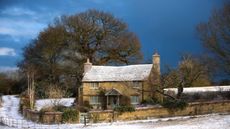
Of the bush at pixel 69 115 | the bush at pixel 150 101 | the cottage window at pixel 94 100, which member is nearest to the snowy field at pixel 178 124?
the bush at pixel 69 115

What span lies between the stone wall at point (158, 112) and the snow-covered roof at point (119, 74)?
12.2 m

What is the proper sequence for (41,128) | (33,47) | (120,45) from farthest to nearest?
Answer: (33,47)
(120,45)
(41,128)

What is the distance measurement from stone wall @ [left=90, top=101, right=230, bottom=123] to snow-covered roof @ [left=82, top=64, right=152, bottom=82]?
39.9 ft

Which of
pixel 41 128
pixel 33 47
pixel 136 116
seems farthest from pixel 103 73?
pixel 33 47

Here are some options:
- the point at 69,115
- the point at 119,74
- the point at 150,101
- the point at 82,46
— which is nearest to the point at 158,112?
the point at 69,115

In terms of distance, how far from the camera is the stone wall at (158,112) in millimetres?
47219

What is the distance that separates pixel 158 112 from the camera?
48.3 m

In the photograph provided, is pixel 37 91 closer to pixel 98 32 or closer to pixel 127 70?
pixel 98 32

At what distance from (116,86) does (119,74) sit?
7.50ft

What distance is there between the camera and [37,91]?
83375mm

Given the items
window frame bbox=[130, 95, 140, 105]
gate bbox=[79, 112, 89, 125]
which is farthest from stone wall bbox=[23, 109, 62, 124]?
window frame bbox=[130, 95, 140, 105]

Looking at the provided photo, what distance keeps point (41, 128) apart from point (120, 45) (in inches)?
1542

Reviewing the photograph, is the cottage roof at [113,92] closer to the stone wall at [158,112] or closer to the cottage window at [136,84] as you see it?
the cottage window at [136,84]

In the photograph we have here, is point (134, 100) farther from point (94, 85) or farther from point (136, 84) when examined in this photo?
point (94, 85)
